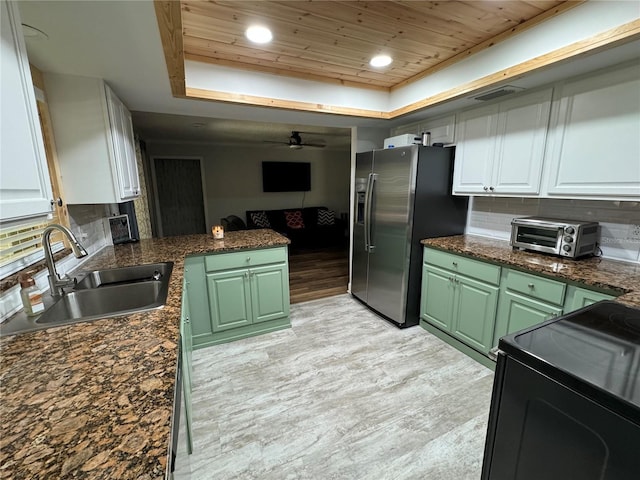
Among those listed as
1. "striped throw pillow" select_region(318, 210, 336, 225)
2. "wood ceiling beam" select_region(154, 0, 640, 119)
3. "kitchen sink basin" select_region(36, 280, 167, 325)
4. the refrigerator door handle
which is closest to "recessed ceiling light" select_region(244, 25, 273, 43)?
"wood ceiling beam" select_region(154, 0, 640, 119)

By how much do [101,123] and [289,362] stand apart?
2131mm

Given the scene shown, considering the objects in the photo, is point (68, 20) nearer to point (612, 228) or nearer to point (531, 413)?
point (531, 413)

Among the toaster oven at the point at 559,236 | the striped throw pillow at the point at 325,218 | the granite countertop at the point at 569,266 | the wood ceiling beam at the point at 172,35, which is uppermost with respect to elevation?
the wood ceiling beam at the point at 172,35

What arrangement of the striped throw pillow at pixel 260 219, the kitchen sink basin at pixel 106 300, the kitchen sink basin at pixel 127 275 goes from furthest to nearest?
the striped throw pillow at pixel 260 219, the kitchen sink basin at pixel 127 275, the kitchen sink basin at pixel 106 300

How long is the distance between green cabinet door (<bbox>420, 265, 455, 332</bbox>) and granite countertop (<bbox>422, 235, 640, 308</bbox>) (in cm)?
26

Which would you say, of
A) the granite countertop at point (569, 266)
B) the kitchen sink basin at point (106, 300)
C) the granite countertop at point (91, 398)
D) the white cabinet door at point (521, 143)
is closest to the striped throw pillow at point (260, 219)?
the granite countertop at point (569, 266)

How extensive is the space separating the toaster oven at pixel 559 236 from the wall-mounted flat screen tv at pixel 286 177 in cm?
521

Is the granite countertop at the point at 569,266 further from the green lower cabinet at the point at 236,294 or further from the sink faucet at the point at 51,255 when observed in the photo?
the sink faucet at the point at 51,255

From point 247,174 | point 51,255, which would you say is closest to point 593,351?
point 51,255

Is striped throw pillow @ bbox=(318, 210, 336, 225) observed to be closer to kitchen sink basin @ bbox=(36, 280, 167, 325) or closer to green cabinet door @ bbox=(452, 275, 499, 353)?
green cabinet door @ bbox=(452, 275, 499, 353)

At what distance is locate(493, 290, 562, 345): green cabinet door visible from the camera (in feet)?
6.03

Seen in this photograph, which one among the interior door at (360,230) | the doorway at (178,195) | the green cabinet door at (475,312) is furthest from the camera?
the doorway at (178,195)

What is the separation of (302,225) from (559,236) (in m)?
5.08

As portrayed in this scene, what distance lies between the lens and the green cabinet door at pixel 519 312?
1.84 meters
